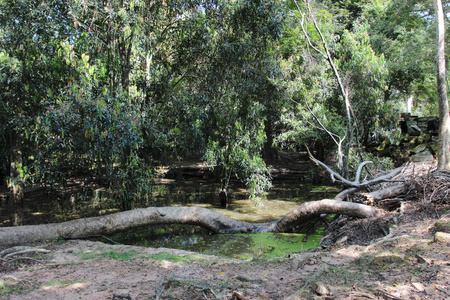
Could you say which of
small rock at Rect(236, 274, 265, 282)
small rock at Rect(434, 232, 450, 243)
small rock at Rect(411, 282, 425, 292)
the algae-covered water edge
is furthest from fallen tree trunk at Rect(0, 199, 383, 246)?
small rock at Rect(236, 274, 265, 282)

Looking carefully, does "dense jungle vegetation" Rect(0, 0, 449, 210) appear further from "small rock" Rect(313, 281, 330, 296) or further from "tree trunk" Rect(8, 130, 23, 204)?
"small rock" Rect(313, 281, 330, 296)

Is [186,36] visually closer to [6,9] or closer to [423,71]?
[6,9]

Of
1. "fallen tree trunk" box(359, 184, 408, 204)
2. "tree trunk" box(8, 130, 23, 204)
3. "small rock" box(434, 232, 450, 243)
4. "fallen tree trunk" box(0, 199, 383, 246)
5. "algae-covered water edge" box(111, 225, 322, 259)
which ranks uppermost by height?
"tree trunk" box(8, 130, 23, 204)

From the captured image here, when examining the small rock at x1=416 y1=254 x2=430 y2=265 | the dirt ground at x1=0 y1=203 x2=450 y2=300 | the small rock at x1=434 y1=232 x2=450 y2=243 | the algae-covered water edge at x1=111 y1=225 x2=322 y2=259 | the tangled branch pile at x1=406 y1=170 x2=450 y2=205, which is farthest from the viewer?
the algae-covered water edge at x1=111 y1=225 x2=322 y2=259

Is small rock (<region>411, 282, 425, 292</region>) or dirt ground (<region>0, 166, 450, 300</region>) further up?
small rock (<region>411, 282, 425, 292</region>)

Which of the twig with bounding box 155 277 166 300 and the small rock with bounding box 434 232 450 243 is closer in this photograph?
the twig with bounding box 155 277 166 300

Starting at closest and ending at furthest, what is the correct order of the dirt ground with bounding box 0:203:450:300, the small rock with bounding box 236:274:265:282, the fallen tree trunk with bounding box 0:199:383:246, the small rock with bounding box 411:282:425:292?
the small rock with bounding box 411:282:425:292 → the dirt ground with bounding box 0:203:450:300 → the small rock with bounding box 236:274:265:282 → the fallen tree trunk with bounding box 0:199:383:246

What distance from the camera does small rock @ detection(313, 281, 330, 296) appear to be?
2712 mm

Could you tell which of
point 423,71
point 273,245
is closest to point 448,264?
point 273,245

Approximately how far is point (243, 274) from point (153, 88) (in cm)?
584

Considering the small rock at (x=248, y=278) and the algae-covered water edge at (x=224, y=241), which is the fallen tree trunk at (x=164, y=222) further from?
the small rock at (x=248, y=278)

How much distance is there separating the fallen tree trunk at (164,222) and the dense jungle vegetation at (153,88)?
67 cm

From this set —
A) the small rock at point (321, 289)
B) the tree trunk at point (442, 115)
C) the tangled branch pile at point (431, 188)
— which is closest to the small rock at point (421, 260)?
the small rock at point (321, 289)

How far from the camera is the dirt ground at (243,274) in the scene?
2820 millimetres
